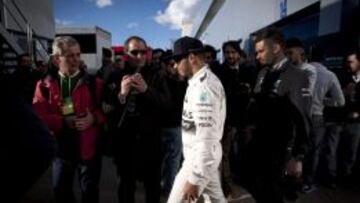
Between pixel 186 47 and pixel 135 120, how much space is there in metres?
1.01

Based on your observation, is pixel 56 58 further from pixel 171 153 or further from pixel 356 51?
pixel 356 51

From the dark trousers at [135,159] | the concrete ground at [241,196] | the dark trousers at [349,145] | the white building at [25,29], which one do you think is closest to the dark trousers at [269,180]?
the dark trousers at [135,159]

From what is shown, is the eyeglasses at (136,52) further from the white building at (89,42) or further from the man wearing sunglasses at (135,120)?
the white building at (89,42)

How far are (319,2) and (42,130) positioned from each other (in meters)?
7.11

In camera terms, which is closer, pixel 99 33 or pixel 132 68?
pixel 132 68

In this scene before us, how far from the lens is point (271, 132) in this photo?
9.71ft

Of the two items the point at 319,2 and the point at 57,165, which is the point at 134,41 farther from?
the point at 319,2

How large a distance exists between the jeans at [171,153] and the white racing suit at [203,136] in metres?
2.13

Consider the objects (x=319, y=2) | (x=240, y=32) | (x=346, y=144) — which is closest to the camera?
(x=346, y=144)


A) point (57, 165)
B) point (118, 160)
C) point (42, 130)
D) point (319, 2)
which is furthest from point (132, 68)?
point (319, 2)

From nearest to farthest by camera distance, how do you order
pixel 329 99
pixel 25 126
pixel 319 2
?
pixel 25 126 → pixel 329 99 → pixel 319 2

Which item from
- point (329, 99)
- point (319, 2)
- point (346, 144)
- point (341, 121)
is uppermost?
point (319, 2)

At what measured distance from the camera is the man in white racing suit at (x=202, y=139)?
2.44 meters

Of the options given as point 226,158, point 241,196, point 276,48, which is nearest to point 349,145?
point 241,196
